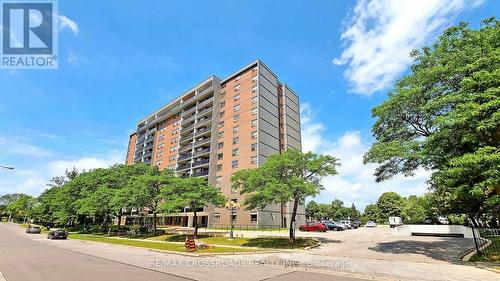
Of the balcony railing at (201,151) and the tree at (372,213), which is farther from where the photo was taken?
the tree at (372,213)

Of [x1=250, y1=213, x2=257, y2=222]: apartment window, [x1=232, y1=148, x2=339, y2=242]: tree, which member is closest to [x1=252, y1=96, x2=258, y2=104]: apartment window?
[x1=250, y1=213, x2=257, y2=222]: apartment window

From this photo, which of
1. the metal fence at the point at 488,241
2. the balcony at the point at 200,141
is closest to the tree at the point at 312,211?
the balcony at the point at 200,141

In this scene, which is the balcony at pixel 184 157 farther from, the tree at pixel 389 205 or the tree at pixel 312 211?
the tree at pixel 389 205

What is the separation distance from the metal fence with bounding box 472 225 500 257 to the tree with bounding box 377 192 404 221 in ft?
216

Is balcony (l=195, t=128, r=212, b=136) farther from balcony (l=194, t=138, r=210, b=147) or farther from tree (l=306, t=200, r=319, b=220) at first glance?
tree (l=306, t=200, r=319, b=220)

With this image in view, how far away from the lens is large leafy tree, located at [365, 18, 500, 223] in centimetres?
1491

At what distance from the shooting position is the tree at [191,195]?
3322cm

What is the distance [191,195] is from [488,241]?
27.2 m

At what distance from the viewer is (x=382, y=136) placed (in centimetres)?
2294

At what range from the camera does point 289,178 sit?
2738 centimetres

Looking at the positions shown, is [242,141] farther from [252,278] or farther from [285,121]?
[252,278]

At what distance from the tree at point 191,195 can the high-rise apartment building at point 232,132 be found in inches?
785

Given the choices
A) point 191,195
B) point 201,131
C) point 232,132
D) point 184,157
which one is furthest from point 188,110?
point 191,195

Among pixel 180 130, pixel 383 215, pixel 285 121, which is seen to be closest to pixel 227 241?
pixel 285 121
